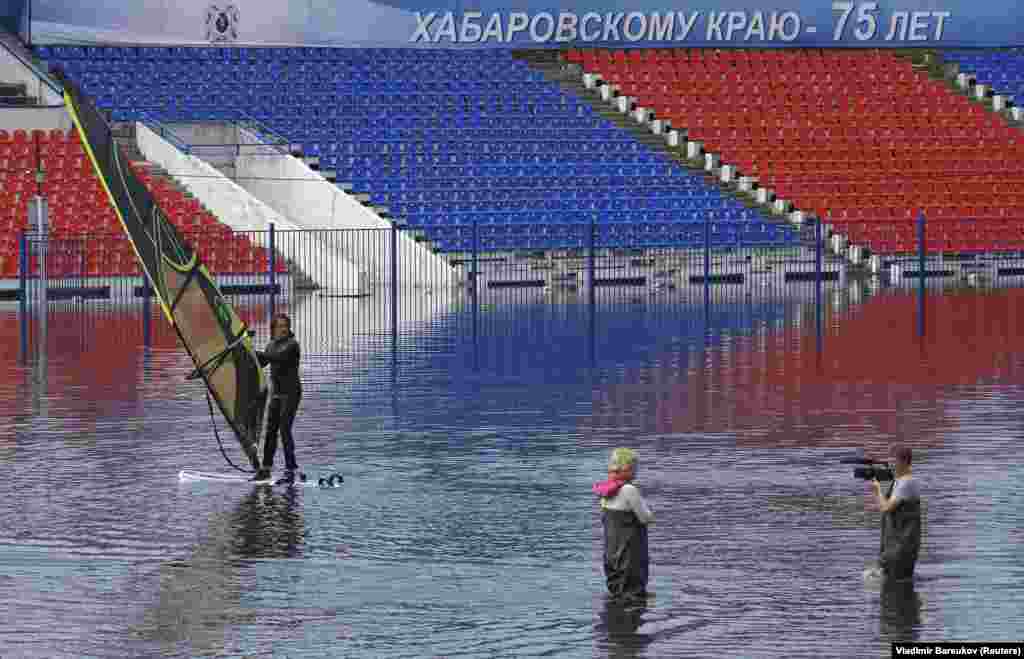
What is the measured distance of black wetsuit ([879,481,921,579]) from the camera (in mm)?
12677

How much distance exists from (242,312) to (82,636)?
27.5 metres

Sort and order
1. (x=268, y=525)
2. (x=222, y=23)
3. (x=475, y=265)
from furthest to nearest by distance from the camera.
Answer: (x=222, y=23) → (x=475, y=265) → (x=268, y=525)

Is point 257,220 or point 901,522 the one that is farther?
point 257,220

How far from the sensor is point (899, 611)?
12000 millimetres

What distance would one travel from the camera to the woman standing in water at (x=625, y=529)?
12305mm

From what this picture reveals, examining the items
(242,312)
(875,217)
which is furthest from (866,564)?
(875,217)

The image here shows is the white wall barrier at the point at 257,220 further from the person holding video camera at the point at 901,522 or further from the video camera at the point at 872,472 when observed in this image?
the person holding video camera at the point at 901,522

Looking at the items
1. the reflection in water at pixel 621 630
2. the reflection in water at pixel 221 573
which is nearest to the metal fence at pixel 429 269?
the reflection in water at pixel 221 573

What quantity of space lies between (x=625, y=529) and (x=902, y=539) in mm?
1739

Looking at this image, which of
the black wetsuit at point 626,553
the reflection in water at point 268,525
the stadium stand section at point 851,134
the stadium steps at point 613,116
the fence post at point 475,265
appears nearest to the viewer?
the black wetsuit at point 626,553

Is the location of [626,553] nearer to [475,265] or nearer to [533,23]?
[475,265]

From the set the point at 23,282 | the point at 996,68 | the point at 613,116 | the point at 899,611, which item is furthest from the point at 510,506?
the point at 996,68

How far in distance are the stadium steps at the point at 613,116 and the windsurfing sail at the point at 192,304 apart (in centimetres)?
3582

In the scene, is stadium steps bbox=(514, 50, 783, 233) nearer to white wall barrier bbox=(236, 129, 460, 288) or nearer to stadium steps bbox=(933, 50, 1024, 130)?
white wall barrier bbox=(236, 129, 460, 288)
